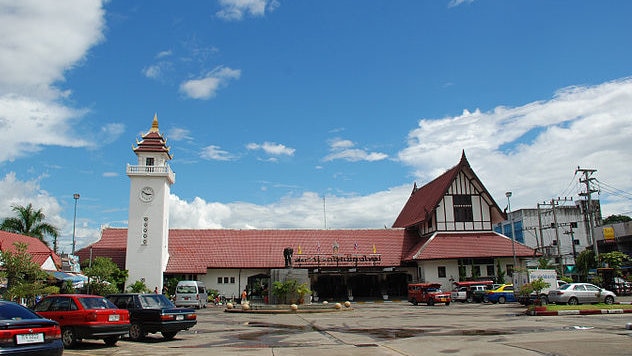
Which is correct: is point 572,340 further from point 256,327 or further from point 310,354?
point 256,327

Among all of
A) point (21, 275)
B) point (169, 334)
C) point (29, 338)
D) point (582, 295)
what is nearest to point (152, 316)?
point (169, 334)

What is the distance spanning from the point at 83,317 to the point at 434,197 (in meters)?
38.5

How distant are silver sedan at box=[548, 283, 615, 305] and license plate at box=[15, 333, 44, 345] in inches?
984

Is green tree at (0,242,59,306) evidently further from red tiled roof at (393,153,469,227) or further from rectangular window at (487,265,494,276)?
rectangular window at (487,265,494,276)

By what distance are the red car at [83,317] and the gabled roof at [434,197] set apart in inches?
1397

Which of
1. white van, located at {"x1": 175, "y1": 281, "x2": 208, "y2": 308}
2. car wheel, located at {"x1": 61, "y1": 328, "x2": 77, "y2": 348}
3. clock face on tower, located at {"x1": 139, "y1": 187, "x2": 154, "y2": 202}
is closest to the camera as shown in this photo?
car wheel, located at {"x1": 61, "y1": 328, "x2": 77, "y2": 348}

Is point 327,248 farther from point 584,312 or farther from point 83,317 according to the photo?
point 83,317

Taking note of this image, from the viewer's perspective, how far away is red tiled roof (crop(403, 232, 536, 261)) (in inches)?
1670

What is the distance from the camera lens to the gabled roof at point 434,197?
45812 mm

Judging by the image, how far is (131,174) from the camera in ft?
135

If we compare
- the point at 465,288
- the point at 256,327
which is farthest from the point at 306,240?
the point at 256,327

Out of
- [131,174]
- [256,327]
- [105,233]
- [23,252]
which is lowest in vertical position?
[256,327]

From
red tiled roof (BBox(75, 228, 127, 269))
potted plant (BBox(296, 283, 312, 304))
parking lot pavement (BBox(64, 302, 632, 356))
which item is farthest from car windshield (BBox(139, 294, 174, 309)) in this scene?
red tiled roof (BBox(75, 228, 127, 269))

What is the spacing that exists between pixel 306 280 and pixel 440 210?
19.6 metres
